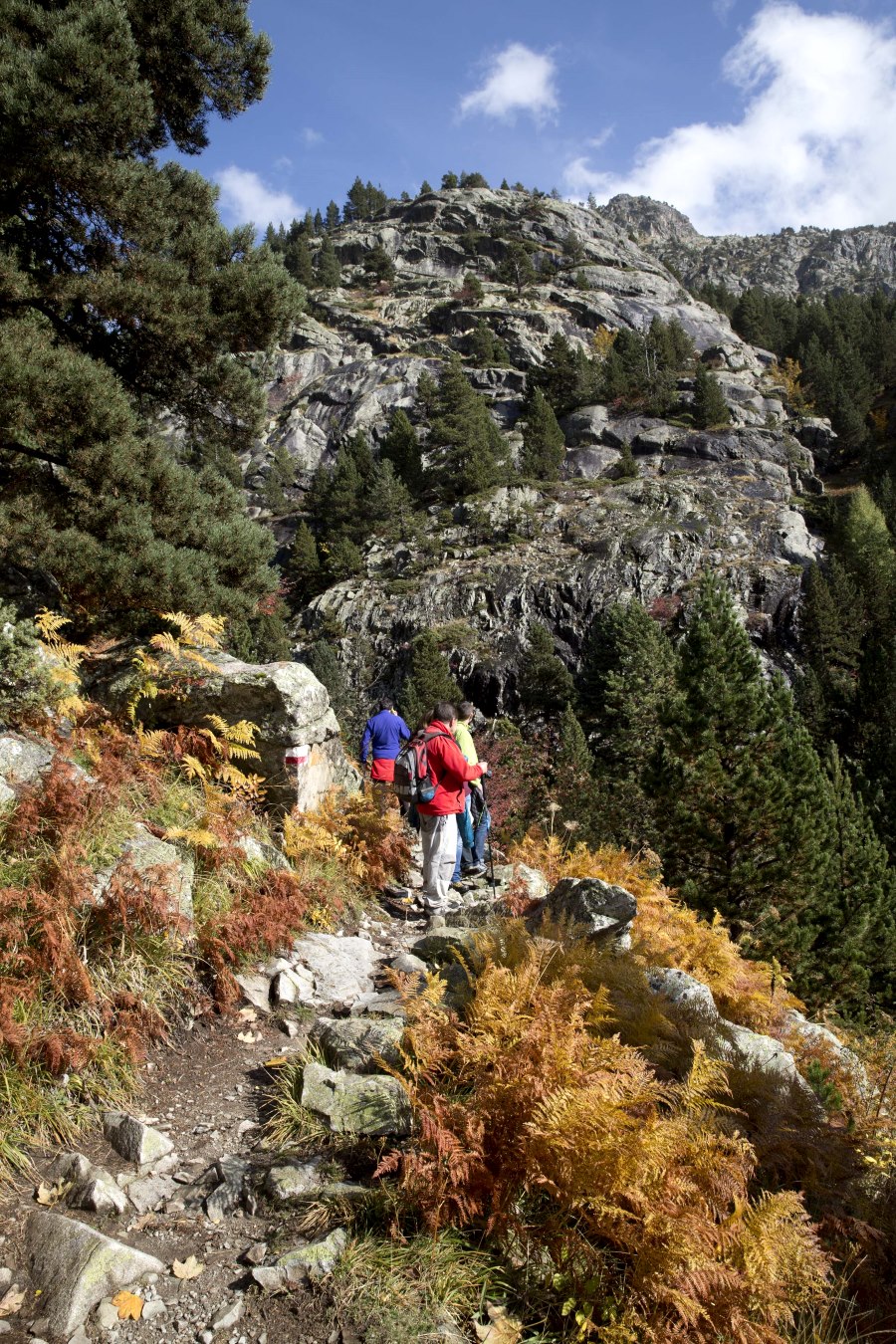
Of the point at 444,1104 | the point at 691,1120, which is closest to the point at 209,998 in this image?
the point at 444,1104

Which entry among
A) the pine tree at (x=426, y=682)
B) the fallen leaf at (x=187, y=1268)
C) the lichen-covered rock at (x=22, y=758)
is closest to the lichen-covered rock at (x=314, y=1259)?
the fallen leaf at (x=187, y=1268)

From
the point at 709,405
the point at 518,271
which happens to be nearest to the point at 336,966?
the point at 709,405

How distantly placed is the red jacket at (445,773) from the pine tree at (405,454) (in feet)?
185

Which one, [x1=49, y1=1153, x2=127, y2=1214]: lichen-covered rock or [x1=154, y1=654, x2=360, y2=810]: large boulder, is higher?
[x1=154, y1=654, x2=360, y2=810]: large boulder

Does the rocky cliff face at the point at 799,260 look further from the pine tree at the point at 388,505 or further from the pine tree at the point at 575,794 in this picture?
the pine tree at the point at 575,794

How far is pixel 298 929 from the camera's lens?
5.44 m

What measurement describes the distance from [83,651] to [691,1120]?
21.3 feet

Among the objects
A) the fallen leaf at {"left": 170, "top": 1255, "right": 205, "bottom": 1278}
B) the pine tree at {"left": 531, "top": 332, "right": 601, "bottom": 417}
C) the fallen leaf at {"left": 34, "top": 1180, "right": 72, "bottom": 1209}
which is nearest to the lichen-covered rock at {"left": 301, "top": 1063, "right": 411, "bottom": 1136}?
the fallen leaf at {"left": 170, "top": 1255, "right": 205, "bottom": 1278}

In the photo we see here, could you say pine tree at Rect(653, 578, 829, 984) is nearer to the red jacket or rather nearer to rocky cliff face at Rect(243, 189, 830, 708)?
the red jacket

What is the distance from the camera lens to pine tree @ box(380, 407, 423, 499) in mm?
60062

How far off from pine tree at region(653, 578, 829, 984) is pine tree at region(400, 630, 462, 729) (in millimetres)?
24968

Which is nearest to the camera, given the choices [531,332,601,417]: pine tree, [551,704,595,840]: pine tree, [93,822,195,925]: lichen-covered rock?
[93,822,195,925]: lichen-covered rock

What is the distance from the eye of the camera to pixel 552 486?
58938mm

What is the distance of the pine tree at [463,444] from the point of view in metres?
57.2
